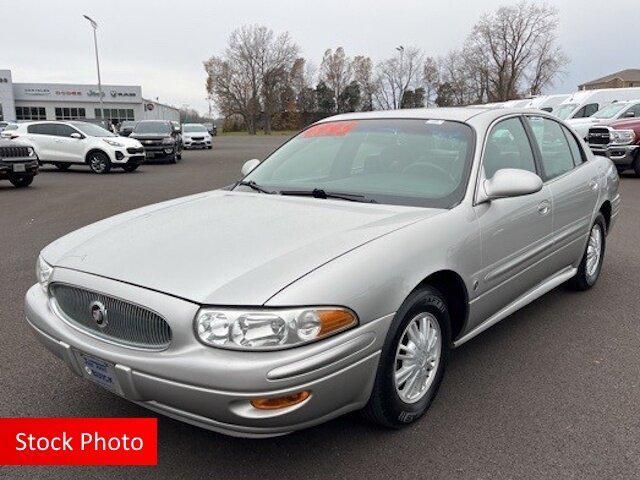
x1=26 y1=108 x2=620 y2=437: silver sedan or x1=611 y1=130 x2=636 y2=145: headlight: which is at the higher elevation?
x1=611 y1=130 x2=636 y2=145: headlight

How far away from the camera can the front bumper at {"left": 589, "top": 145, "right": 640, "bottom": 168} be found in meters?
14.3

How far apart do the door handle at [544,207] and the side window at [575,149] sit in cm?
99

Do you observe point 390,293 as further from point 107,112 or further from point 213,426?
point 107,112

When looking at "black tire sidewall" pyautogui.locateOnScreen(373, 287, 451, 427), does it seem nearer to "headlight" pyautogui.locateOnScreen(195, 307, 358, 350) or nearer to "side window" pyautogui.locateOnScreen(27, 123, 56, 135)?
"headlight" pyautogui.locateOnScreen(195, 307, 358, 350)

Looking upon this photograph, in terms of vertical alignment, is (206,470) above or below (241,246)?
below

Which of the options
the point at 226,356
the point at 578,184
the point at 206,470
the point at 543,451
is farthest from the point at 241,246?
the point at 578,184

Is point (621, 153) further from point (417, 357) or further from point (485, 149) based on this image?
point (417, 357)

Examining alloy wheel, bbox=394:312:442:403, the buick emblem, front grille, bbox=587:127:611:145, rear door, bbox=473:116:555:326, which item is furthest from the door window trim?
front grille, bbox=587:127:611:145

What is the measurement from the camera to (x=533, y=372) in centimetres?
342

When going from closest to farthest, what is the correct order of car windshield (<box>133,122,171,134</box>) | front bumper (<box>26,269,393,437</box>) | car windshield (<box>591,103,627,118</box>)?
front bumper (<box>26,269,393,437</box>) → car windshield (<box>591,103,627,118</box>) → car windshield (<box>133,122,171,134</box>)

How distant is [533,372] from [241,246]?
2.04 m

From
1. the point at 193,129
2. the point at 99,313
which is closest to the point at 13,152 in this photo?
the point at 99,313

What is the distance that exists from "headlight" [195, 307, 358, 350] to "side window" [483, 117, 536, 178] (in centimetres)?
178

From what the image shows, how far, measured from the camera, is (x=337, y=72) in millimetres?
79125
